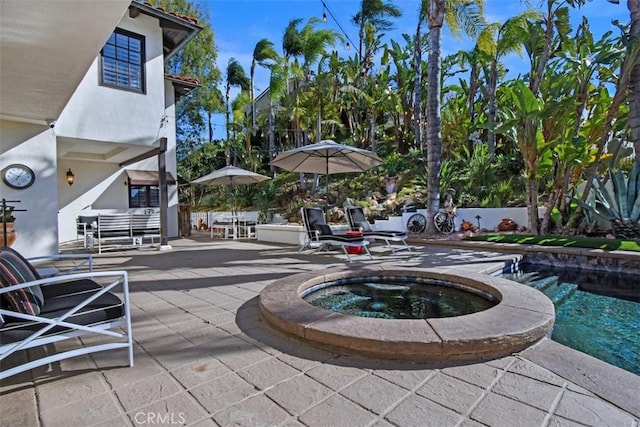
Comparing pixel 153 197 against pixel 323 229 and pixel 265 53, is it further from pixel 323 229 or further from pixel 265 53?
pixel 265 53

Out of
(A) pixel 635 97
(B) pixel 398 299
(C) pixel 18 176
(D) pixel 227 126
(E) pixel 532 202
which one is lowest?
(B) pixel 398 299

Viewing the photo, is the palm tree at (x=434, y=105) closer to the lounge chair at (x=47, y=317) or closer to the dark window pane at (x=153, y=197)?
the lounge chair at (x=47, y=317)

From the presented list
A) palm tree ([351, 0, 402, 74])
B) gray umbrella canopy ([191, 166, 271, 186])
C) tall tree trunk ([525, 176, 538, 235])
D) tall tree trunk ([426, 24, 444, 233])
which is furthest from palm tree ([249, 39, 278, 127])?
tall tree trunk ([525, 176, 538, 235])

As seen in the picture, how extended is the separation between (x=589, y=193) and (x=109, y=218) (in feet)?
40.4

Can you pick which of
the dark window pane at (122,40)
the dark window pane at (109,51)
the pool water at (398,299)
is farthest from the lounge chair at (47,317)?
the dark window pane at (122,40)

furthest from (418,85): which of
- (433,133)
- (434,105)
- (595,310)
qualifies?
(595,310)

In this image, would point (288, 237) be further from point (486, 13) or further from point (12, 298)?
point (486, 13)

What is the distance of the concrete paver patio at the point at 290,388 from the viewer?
1803 millimetres

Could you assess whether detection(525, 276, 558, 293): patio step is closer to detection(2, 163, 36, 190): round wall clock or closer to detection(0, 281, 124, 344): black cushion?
detection(0, 281, 124, 344): black cushion

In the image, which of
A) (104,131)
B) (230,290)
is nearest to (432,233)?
(230,290)

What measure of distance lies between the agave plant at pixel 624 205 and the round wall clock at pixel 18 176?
12.8 meters

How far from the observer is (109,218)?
346 inches

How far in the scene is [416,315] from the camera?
12.6ft

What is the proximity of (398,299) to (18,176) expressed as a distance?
8.17 meters
